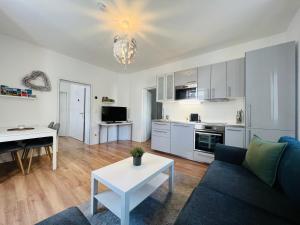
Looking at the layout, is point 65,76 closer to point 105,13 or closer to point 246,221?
point 105,13

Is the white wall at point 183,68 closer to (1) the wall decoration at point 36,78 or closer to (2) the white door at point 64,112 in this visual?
(1) the wall decoration at point 36,78

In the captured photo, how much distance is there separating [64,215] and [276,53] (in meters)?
3.28

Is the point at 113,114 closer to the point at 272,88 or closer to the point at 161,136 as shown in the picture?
the point at 161,136

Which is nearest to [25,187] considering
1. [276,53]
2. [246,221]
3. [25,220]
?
[25,220]

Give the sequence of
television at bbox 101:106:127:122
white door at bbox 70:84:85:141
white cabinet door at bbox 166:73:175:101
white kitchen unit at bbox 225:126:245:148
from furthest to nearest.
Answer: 1. white door at bbox 70:84:85:141
2. television at bbox 101:106:127:122
3. white cabinet door at bbox 166:73:175:101
4. white kitchen unit at bbox 225:126:245:148

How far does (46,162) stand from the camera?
2965 mm

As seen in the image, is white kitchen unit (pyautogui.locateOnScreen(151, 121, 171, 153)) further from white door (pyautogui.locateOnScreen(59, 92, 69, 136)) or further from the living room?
white door (pyautogui.locateOnScreen(59, 92, 69, 136))

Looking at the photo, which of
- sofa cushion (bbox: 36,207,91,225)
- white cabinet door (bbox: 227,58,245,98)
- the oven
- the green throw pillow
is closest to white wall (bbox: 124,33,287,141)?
white cabinet door (bbox: 227,58,245,98)

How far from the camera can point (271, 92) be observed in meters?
2.21

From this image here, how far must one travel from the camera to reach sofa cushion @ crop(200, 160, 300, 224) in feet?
3.26

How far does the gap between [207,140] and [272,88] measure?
1.46 meters

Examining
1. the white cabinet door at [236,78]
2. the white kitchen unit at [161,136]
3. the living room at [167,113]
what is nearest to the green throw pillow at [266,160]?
the living room at [167,113]

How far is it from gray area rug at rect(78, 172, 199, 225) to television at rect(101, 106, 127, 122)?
3369mm

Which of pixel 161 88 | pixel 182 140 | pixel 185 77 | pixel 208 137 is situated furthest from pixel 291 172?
pixel 161 88
